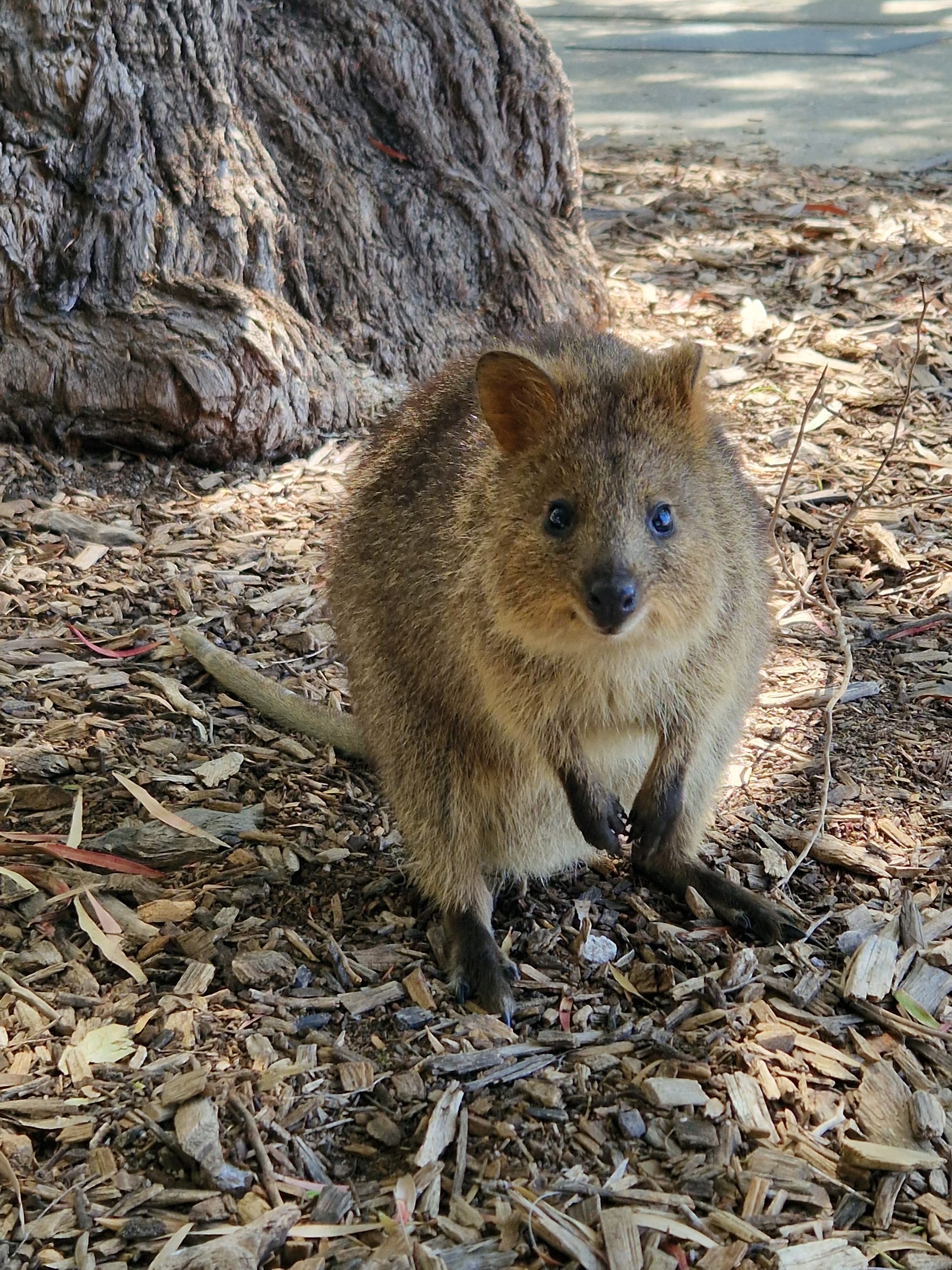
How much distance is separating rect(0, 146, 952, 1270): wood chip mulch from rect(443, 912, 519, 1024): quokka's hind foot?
0.16ft

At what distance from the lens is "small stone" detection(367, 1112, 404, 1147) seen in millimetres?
2576

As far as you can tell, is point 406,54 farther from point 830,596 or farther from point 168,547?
point 830,596

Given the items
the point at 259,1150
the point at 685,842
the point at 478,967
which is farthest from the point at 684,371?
the point at 259,1150

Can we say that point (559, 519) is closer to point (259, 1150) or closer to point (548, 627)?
point (548, 627)

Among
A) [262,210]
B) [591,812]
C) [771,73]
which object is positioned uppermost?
[262,210]

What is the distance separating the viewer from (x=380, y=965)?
3.09 meters

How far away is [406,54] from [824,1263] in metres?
4.85

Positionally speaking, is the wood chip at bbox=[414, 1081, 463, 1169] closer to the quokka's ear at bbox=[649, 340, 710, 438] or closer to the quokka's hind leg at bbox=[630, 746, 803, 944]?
the quokka's hind leg at bbox=[630, 746, 803, 944]

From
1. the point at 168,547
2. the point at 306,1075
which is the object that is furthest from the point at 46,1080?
the point at 168,547

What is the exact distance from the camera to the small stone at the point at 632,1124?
258cm

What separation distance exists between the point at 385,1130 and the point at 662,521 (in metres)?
1.33

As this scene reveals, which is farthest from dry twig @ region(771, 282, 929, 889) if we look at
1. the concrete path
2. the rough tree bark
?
the concrete path

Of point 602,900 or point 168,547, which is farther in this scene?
point 168,547

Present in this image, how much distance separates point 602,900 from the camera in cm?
340
